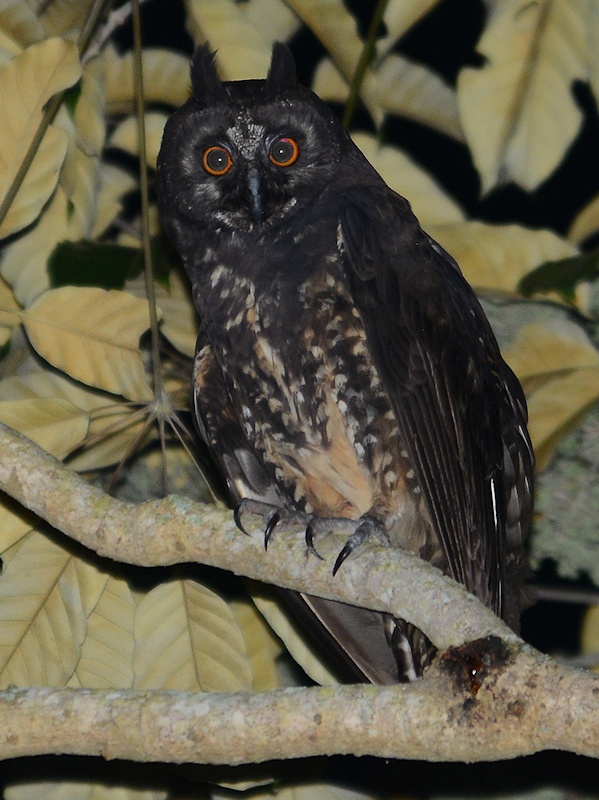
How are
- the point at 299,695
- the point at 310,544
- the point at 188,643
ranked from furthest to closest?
the point at 188,643
the point at 310,544
the point at 299,695

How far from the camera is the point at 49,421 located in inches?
98.8

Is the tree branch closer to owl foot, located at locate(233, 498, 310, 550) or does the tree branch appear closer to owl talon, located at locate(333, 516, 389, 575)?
owl talon, located at locate(333, 516, 389, 575)

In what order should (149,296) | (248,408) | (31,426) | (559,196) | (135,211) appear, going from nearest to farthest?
(31,426)
(149,296)
(248,408)
(135,211)
(559,196)

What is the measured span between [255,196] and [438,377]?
700 millimetres

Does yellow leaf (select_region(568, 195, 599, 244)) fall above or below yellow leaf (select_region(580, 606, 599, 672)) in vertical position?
above

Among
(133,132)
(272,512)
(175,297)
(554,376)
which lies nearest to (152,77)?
(133,132)

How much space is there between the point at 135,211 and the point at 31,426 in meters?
2.04

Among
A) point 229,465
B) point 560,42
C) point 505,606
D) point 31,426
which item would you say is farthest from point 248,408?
point 560,42

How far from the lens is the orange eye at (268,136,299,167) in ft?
10.1

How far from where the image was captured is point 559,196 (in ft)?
15.5

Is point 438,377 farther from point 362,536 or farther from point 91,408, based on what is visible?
point 91,408

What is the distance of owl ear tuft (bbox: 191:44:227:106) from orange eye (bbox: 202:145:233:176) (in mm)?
138

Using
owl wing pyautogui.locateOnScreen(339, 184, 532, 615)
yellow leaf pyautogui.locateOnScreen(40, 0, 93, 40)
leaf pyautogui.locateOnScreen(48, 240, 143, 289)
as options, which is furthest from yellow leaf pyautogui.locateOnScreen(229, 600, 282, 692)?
yellow leaf pyautogui.locateOnScreen(40, 0, 93, 40)

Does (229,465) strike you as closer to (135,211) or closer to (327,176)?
(327,176)
